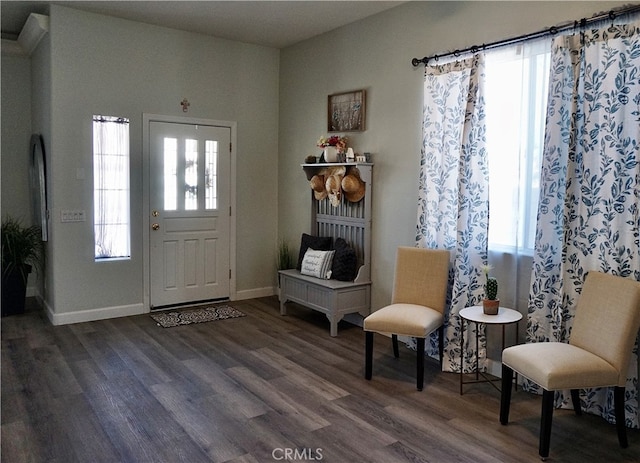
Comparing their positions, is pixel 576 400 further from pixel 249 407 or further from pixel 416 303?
pixel 249 407

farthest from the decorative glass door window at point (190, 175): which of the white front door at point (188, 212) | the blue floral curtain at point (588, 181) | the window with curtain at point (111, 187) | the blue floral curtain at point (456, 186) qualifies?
the blue floral curtain at point (588, 181)

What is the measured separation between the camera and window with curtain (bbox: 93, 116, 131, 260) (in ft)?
16.7

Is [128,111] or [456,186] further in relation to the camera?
[128,111]

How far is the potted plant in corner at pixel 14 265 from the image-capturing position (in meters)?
5.18

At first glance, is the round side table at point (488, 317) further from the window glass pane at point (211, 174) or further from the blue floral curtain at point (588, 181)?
the window glass pane at point (211, 174)

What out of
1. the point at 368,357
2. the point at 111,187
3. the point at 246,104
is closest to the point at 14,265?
the point at 111,187

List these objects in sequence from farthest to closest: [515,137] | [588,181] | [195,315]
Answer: [195,315]
[515,137]
[588,181]

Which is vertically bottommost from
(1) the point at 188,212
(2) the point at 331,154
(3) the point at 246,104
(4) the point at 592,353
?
(4) the point at 592,353

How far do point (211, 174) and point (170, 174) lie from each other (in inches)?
18.7

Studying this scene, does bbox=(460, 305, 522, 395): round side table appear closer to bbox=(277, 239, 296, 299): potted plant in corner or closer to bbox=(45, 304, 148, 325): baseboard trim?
bbox=(277, 239, 296, 299): potted plant in corner

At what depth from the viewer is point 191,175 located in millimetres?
5613

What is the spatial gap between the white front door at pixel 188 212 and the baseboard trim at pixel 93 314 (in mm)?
222

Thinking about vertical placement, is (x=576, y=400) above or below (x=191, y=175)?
below

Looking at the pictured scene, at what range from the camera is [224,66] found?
5770 millimetres
